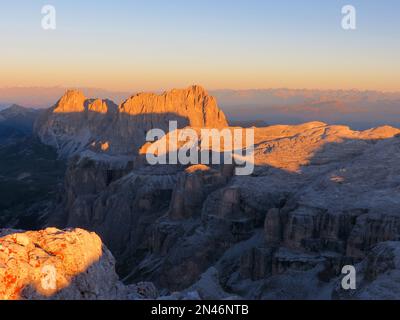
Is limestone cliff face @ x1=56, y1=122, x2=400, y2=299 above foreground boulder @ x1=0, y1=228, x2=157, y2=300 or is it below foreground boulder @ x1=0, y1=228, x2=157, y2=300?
below

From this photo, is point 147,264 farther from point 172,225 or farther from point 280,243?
point 280,243

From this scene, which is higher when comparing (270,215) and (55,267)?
(55,267)

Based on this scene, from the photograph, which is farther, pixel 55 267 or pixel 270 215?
pixel 270 215

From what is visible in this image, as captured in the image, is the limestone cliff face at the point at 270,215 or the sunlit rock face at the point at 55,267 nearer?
the sunlit rock face at the point at 55,267

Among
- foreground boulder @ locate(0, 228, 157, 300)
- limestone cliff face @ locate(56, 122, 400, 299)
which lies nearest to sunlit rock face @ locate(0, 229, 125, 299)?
foreground boulder @ locate(0, 228, 157, 300)

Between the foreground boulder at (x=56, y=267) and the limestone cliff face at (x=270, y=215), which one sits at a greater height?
the foreground boulder at (x=56, y=267)

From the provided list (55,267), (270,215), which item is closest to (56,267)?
(55,267)

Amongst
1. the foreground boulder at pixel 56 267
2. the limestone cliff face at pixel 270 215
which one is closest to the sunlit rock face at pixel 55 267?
the foreground boulder at pixel 56 267

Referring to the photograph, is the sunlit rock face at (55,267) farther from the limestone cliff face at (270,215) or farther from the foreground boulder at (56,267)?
the limestone cliff face at (270,215)

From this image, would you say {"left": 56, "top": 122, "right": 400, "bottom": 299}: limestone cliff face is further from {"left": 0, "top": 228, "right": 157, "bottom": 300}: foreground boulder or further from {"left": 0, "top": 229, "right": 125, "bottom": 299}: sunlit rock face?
{"left": 0, "top": 229, "right": 125, "bottom": 299}: sunlit rock face

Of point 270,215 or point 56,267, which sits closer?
point 56,267

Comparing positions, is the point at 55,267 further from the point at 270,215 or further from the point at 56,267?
the point at 270,215
